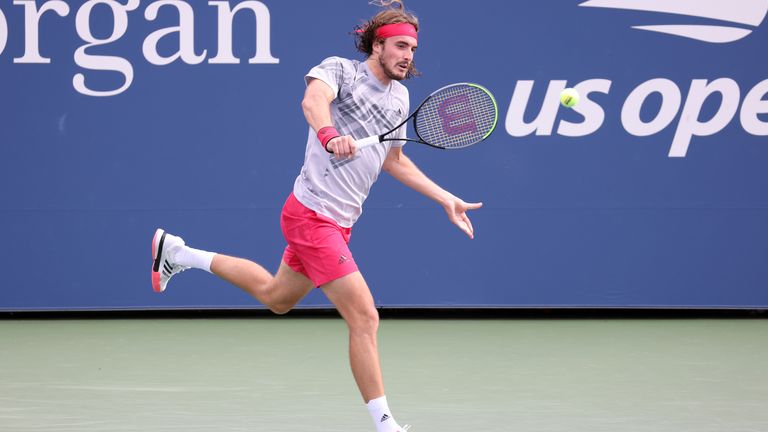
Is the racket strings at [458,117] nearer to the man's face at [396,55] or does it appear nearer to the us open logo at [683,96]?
the man's face at [396,55]

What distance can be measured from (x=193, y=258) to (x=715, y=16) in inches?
169

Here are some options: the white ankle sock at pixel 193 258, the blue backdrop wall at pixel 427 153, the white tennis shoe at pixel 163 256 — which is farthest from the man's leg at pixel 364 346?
the blue backdrop wall at pixel 427 153

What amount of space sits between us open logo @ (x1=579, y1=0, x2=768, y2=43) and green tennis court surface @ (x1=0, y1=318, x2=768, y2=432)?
1889 millimetres

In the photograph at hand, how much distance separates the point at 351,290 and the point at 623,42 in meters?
4.34

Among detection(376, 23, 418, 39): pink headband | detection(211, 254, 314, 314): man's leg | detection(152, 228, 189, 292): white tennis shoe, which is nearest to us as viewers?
detection(376, 23, 418, 39): pink headband

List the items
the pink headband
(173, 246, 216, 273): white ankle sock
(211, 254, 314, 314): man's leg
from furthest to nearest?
(173, 246, 216, 273): white ankle sock → (211, 254, 314, 314): man's leg → the pink headband

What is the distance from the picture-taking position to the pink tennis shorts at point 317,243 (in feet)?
14.2

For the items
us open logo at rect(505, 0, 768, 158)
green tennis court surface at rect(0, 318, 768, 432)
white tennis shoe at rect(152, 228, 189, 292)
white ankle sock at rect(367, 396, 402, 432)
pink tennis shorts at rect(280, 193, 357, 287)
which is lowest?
green tennis court surface at rect(0, 318, 768, 432)

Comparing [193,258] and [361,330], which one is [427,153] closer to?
[193,258]

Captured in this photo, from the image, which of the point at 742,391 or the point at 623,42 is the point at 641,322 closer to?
the point at 623,42

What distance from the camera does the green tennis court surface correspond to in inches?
191

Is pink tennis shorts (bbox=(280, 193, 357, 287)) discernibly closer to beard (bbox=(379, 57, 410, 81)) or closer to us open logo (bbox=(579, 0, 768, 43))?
beard (bbox=(379, 57, 410, 81))

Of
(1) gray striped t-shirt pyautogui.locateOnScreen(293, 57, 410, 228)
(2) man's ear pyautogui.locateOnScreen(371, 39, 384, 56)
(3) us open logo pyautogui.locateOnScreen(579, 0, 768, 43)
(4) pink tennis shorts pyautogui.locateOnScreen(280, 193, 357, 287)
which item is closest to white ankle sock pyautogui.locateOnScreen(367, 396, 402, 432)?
(4) pink tennis shorts pyautogui.locateOnScreen(280, 193, 357, 287)

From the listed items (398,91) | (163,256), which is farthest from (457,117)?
(163,256)
